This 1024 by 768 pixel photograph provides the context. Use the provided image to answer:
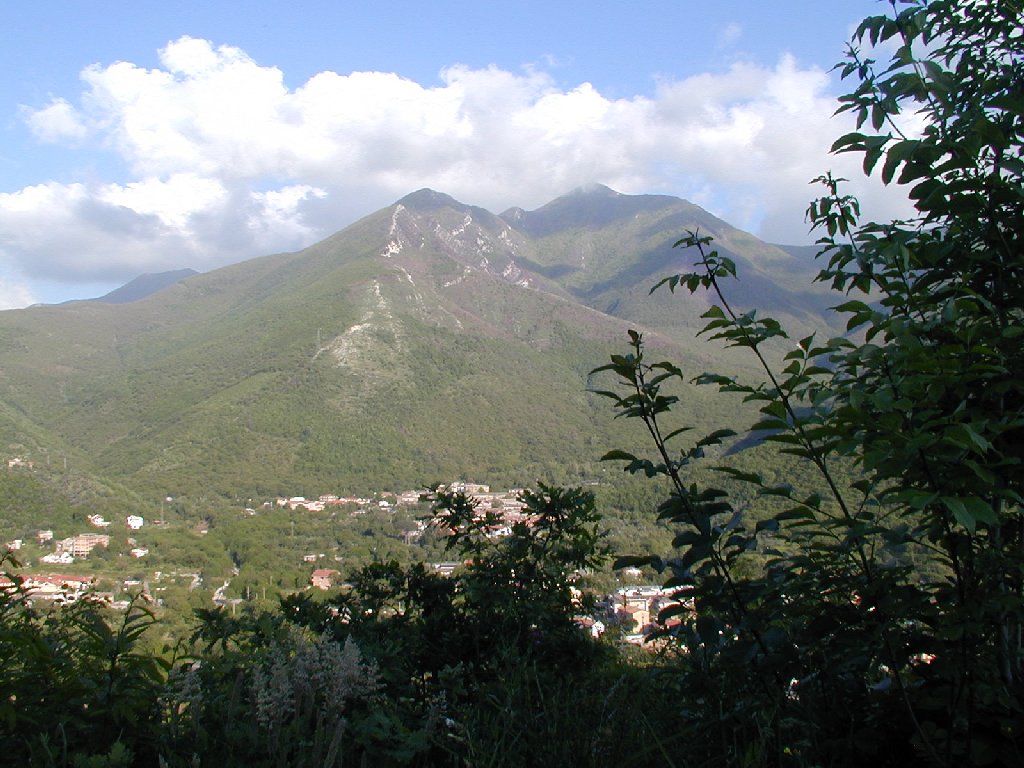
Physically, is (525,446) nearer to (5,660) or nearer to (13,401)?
(13,401)

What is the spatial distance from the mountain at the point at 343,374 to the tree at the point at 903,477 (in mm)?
53394

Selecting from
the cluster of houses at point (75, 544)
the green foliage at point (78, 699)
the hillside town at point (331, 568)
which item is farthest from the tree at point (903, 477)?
the cluster of houses at point (75, 544)

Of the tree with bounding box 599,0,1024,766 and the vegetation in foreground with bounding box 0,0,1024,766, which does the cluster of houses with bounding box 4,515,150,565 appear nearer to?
the vegetation in foreground with bounding box 0,0,1024,766

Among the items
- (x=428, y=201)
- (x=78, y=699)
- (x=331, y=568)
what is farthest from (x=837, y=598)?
(x=428, y=201)

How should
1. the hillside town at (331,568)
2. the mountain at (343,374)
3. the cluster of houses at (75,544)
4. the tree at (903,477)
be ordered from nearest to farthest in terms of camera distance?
the tree at (903,477)
the hillside town at (331,568)
the cluster of houses at (75,544)
the mountain at (343,374)

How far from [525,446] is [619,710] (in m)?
73.1

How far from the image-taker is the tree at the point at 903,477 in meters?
1.36

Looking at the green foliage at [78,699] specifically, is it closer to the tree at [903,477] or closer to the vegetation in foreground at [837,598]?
the vegetation in foreground at [837,598]

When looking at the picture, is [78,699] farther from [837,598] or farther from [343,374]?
[343,374]

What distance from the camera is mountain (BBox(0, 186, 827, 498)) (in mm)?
66562

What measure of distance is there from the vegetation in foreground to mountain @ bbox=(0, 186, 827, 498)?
175ft

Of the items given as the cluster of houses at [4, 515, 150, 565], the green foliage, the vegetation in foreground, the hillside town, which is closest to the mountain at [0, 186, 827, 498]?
the hillside town

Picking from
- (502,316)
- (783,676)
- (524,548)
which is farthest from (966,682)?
(502,316)

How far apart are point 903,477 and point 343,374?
3376 inches
